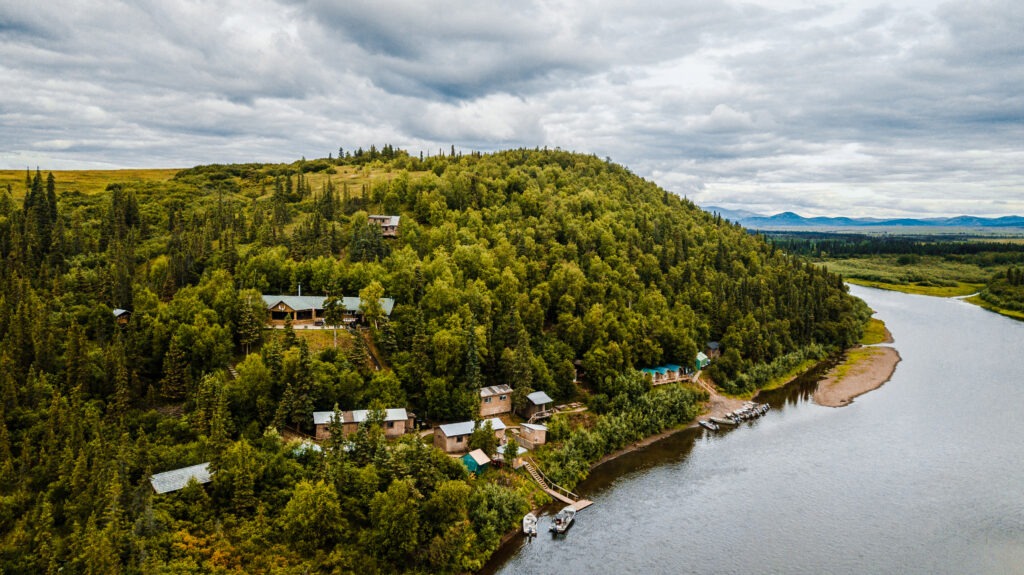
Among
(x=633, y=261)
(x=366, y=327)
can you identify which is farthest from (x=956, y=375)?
(x=366, y=327)

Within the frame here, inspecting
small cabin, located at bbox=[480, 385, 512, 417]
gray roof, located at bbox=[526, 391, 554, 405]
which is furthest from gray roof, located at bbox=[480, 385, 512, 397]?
gray roof, located at bbox=[526, 391, 554, 405]

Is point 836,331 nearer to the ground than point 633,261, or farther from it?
nearer to the ground

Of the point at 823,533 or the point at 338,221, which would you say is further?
A: the point at 338,221

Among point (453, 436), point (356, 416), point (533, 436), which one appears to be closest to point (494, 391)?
point (533, 436)

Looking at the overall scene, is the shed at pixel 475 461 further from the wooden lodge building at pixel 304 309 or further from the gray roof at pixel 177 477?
the wooden lodge building at pixel 304 309

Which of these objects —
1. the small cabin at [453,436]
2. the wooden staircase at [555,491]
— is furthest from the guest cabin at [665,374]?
the small cabin at [453,436]

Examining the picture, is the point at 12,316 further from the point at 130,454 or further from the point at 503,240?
the point at 503,240

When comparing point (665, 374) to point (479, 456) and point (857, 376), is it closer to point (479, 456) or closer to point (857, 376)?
point (857, 376)
